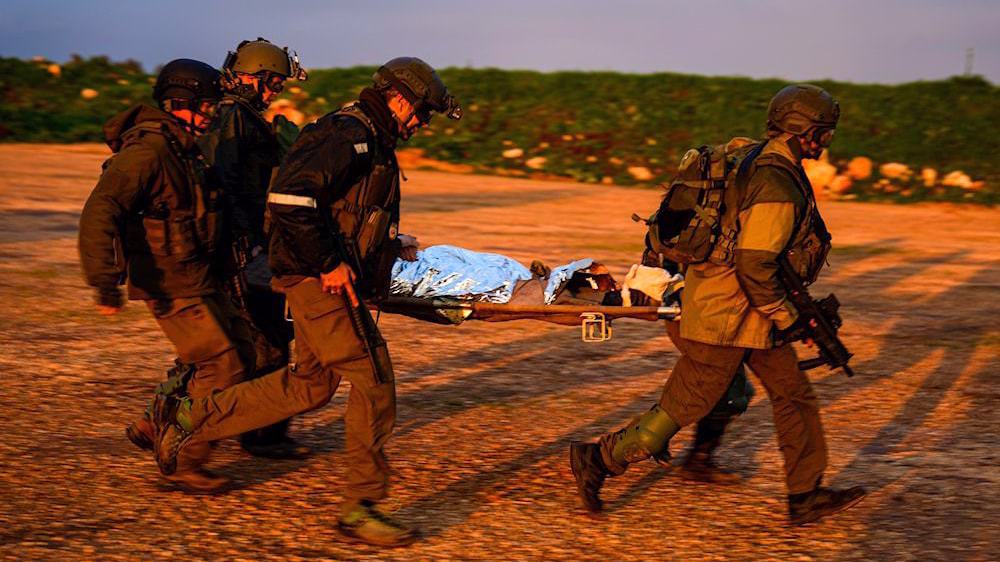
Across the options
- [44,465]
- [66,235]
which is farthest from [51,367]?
[66,235]

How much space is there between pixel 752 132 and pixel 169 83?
22623 mm

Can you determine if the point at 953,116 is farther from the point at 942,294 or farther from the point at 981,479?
the point at 981,479

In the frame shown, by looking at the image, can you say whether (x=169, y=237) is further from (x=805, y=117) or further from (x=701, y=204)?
(x=805, y=117)

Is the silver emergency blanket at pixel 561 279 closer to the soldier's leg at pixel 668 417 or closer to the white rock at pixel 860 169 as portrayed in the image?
the soldier's leg at pixel 668 417

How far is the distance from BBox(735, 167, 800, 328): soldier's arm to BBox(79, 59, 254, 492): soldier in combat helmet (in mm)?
2340

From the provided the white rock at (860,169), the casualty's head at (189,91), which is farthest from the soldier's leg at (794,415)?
the white rock at (860,169)

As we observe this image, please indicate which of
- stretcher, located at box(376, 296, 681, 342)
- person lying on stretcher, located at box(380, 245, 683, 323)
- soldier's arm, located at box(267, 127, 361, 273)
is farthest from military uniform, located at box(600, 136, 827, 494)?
soldier's arm, located at box(267, 127, 361, 273)

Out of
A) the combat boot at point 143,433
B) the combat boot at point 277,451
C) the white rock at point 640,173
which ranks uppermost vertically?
the combat boot at point 143,433

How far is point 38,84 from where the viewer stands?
102 ft

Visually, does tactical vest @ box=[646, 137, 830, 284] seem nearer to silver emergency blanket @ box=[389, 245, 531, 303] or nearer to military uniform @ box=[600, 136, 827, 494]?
military uniform @ box=[600, 136, 827, 494]

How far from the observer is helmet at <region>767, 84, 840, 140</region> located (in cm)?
519

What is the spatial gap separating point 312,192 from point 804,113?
2.06m

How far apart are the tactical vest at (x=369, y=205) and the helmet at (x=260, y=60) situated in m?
1.48

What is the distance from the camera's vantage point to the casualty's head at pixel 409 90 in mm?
5031
